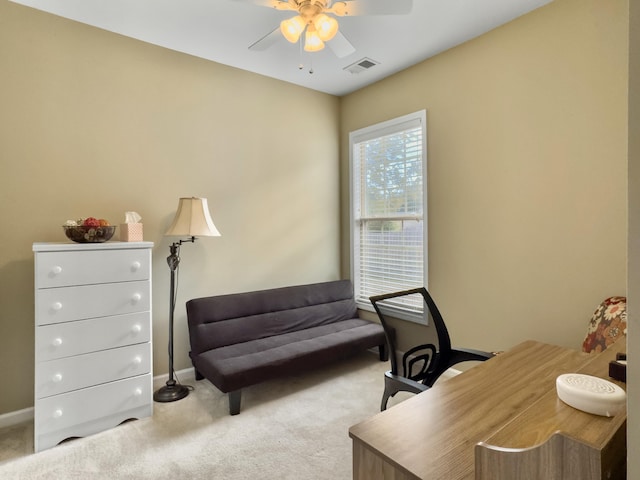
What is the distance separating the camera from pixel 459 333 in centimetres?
304

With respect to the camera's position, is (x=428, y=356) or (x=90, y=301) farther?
(x=90, y=301)

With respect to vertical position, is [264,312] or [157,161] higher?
[157,161]

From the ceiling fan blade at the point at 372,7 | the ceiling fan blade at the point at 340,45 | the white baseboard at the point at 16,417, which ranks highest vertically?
the ceiling fan blade at the point at 340,45

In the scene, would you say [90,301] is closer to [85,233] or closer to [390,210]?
[85,233]

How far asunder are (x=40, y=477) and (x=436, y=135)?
12.1 ft

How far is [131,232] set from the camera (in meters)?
2.58

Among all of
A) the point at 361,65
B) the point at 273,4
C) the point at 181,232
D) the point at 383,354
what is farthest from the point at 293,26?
the point at 383,354

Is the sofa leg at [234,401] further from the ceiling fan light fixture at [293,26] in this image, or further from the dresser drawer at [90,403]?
→ the ceiling fan light fixture at [293,26]

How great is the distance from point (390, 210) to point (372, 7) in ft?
6.68

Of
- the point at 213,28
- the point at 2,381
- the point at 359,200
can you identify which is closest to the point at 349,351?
the point at 359,200

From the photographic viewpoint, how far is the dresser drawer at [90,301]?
2135 millimetres

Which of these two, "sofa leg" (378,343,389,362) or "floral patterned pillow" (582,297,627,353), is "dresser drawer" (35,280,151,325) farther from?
"floral patterned pillow" (582,297,627,353)

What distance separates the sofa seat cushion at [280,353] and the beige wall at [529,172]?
68cm

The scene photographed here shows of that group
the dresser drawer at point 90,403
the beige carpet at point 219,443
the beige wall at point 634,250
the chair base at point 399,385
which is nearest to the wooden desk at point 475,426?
the beige wall at point 634,250
